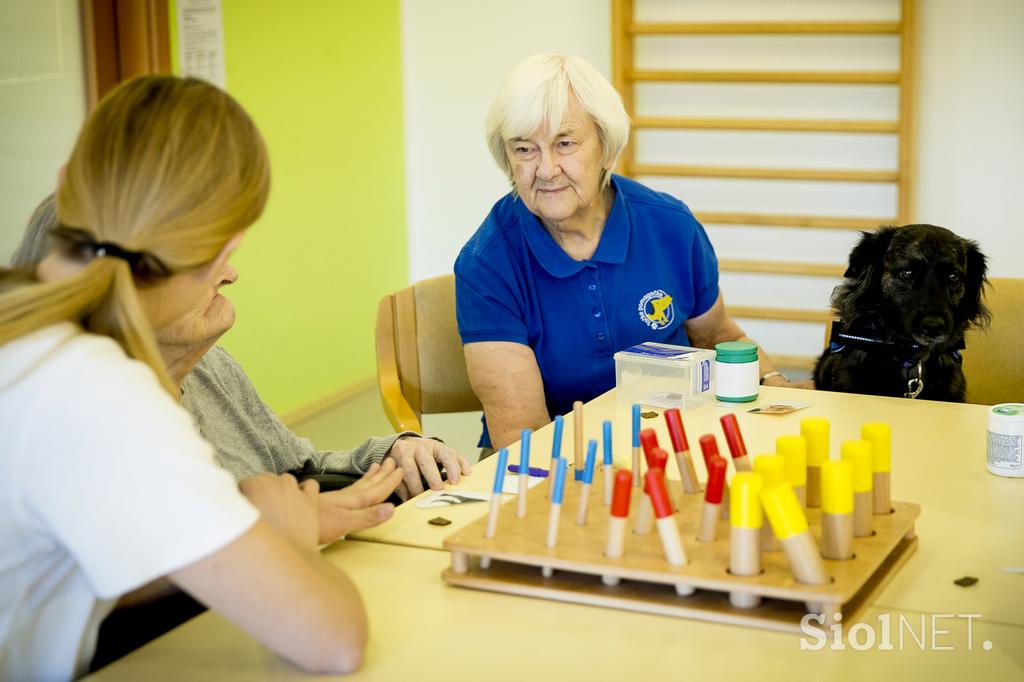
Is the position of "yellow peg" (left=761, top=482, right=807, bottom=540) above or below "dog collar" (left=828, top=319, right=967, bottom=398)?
above

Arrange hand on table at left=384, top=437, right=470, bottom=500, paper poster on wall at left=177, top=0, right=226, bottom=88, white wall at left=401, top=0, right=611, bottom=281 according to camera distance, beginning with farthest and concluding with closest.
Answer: white wall at left=401, top=0, right=611, bottom=281 → paper poster on wall at left=177, top=0, right=226, bottom=88 → hand on table at left=384, top=437, right=470, bottom=500

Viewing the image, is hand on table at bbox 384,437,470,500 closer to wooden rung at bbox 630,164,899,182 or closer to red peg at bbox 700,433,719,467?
red peg at bbox 700,433,719,467

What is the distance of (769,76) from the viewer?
16.3 ft

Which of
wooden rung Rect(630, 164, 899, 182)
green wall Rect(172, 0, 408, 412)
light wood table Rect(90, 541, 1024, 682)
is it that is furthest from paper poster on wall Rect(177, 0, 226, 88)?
light wood table Rect(90, 541, 1024, 682)

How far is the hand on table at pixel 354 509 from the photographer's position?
1518 mm

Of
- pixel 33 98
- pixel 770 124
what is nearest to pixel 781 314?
pixel 770 124

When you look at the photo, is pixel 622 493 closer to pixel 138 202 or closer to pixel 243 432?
pixel 138 202

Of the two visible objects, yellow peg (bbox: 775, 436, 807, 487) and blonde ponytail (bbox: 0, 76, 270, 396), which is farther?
yellow peg (bbox: 775, 436, 807, 487)

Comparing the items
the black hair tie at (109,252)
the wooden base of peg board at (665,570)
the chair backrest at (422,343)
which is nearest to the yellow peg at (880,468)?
the wooden base of peg board at (665,570)

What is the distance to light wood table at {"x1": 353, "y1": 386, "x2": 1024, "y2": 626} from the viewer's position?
1.36 meters

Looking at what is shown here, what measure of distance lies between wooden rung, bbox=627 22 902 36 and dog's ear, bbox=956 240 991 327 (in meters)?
2.41

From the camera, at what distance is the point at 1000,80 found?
4.77 m

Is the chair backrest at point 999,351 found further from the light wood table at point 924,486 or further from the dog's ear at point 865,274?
the light wood table at point 924,486

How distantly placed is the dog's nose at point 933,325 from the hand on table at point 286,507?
1575 mm
